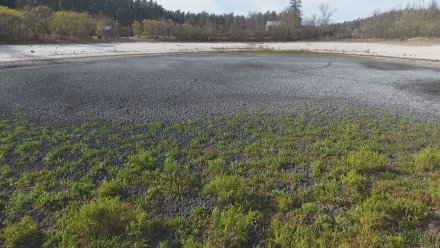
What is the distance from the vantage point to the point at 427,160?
6844 millimetres

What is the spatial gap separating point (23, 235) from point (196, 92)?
11489 mm

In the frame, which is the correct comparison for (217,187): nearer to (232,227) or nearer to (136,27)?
(232,227)

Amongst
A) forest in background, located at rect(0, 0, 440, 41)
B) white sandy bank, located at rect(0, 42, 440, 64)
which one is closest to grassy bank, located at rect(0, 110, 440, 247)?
white sandy bank, located at rect(0, 42, 440, 64)

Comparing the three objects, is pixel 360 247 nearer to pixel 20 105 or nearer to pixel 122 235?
pixel 122 235

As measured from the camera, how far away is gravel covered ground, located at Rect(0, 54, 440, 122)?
11.9 meters

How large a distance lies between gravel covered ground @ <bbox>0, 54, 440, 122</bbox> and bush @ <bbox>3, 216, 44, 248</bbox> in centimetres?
623

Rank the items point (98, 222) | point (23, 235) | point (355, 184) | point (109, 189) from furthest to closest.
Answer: point (355, 184) < point (109, 189) < point (98, 222) < point (23, 235)

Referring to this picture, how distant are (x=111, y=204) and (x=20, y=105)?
30.4ft

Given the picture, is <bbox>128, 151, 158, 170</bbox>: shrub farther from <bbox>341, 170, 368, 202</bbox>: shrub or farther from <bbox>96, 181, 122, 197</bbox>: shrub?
<bbox>341, 170, 368, 202</bbox>: shrub

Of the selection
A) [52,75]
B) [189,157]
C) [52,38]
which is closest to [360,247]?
[189,157]

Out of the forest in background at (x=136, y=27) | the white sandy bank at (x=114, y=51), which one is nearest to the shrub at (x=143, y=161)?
the white sandy bank at (x=114, y=51)

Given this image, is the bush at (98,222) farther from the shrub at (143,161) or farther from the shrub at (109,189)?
the shrub at (143,161)

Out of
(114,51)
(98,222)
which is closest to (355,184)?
(98,222)

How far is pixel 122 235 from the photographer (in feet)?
14.8
